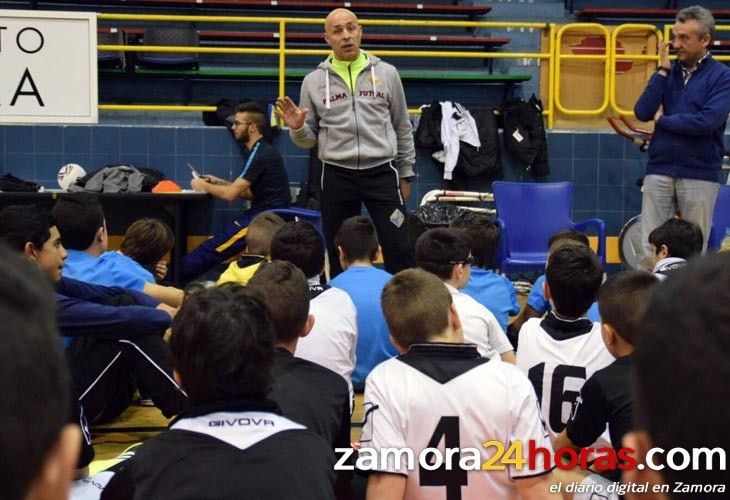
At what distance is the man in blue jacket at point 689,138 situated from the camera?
675 cm

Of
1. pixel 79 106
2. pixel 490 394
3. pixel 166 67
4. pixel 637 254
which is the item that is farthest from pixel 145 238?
pixel 166 67

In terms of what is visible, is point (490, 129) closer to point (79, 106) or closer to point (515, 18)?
point (515, 18)

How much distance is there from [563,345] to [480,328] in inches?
21.7

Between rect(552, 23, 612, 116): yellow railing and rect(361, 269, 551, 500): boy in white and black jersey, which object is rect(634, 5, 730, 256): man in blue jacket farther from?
rect(361, 269, 551, 500): boy in white and black jersey

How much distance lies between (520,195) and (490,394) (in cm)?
702

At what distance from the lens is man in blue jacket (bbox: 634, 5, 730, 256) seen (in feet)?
22.1

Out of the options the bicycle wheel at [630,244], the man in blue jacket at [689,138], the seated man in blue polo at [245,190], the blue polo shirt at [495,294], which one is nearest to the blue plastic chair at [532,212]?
the bicycle wheel at [630,244]

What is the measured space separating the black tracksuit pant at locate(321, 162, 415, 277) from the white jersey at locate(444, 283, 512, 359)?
7.28ft

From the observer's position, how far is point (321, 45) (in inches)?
526

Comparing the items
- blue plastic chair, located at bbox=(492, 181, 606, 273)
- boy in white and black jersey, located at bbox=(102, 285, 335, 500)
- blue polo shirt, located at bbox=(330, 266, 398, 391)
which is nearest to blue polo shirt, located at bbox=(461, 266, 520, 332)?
blue polo shirt, located at bbox=(330, 266, 398, 391)

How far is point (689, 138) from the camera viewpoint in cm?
683

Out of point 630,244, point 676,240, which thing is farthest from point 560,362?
point 630,244

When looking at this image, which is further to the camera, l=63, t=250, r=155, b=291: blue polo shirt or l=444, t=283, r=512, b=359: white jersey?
l=63, t=250, r=155, b=291: blue polo shirt

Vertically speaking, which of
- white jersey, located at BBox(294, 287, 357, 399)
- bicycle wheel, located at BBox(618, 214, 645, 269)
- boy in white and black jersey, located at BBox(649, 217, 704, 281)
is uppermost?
boy in white and black jersey, located at BBox(649, 217, 704, 281)
